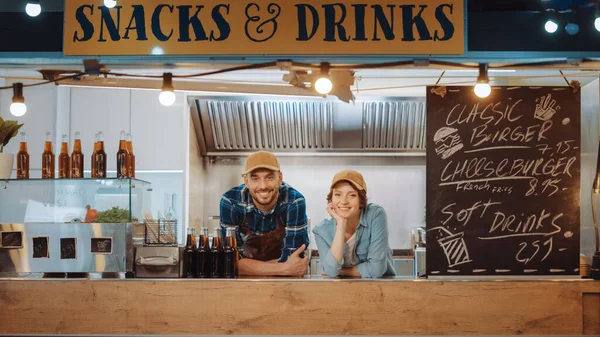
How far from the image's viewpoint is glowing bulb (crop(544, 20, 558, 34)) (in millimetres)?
3506

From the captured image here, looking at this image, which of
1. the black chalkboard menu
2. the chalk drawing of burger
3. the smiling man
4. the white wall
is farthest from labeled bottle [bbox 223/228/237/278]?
the white wall

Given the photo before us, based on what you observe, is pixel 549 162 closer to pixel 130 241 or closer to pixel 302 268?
pixel 302 268

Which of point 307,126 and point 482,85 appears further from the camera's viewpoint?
point 307,126

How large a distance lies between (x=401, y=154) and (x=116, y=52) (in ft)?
12.7

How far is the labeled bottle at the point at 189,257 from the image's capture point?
3.75 m

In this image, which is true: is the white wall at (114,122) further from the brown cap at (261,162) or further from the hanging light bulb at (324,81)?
the hanging light bulb at (324,81)

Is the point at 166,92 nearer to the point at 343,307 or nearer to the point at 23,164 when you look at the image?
the point at 23,164

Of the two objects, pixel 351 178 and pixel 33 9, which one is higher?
pixel 33 9

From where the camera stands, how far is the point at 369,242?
4.08 m

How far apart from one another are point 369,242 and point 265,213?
0.87 metres

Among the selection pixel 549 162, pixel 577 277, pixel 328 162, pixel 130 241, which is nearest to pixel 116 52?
pixel 130 241

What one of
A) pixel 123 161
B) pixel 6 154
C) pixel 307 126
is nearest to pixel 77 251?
pixel 123 161

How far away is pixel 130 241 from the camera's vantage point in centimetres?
375

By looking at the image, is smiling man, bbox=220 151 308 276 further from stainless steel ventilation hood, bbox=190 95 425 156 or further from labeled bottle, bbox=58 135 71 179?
stainless steel ventilation hood, bbox=190 95 425 156
